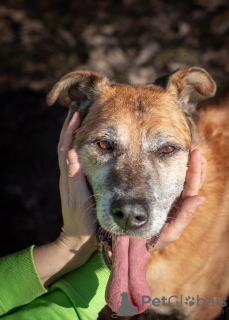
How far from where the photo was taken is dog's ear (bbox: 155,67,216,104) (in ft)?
10.9

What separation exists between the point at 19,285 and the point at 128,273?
3.18 ft

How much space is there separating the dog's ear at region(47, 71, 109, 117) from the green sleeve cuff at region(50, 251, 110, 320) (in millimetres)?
1494

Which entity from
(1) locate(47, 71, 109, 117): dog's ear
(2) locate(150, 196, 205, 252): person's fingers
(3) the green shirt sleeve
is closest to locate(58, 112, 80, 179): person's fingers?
(1) locate(47, 71, 109, 117): dog's ear

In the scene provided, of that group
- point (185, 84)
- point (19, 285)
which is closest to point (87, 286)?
point (19, 285)

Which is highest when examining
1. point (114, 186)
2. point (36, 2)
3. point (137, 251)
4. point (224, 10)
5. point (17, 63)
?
point (36, 2)

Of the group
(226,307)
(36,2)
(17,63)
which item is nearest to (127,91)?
(226,307)

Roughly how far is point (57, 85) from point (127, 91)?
0.65 m

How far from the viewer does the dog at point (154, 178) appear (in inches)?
110

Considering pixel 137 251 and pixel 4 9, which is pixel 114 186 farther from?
pixel 4 9

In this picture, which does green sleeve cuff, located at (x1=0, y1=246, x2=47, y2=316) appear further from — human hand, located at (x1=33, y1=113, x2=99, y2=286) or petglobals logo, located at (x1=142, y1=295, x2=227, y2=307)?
petglobals logo, located at (x1=142, y1=295, x2=227, y2=307)

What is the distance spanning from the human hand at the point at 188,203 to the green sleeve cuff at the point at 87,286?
0.55 metres

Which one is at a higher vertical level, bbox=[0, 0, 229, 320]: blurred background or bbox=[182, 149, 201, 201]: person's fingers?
bbox=[0, 0, 229, 320]: blurred background

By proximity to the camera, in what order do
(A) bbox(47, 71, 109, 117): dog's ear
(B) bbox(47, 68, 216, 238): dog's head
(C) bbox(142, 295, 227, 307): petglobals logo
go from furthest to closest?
(C) bbox(142, 295, 227, 307): petglobals logo → (A) bbox(47, 71, 109, 117): dog's ear → (B) bbox(47, 68, 216, 238): dog's head

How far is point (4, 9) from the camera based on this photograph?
25.9 feet
